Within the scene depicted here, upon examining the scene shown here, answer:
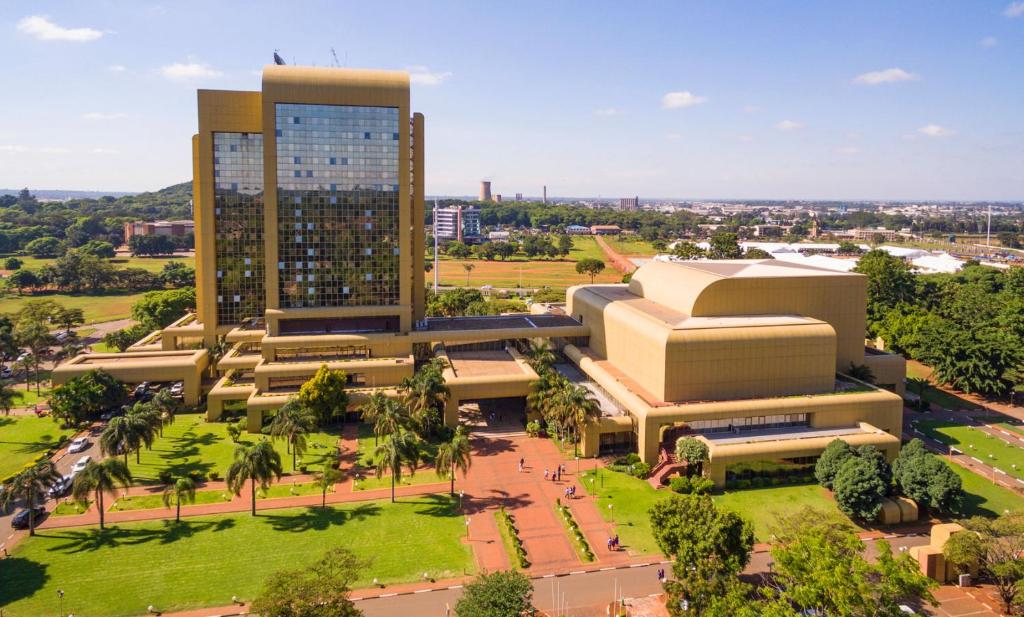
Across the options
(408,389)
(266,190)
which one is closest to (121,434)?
(408,389)

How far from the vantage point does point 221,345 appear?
87.4m

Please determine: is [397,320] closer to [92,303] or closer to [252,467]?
[252,467]

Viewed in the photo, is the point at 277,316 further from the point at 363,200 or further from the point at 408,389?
the point at 408,389

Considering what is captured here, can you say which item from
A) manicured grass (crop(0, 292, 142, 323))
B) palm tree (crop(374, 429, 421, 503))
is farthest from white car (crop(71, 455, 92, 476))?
manicured grass (crop(0, 292, 142, 323))

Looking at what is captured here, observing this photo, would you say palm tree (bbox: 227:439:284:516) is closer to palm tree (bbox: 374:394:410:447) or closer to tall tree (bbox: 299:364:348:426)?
palm tree (bbox: 374:394:410:447)

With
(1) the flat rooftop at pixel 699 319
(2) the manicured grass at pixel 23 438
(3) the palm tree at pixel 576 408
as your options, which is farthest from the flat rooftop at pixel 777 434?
(2) the manicured grass at pixel 23 438

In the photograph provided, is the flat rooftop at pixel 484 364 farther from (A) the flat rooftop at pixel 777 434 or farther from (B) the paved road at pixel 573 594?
(B) the paved road at pixel 573 594

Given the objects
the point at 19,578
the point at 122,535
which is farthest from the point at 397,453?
the point at 19,578

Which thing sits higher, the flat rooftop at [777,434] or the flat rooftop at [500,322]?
the flat rooftop at [500,322]

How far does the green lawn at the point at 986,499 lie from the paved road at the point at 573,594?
23272mm

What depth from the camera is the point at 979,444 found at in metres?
69.7

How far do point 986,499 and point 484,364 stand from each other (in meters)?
55.0

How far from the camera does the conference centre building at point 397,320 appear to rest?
66625 mm

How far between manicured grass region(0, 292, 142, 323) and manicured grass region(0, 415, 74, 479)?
219 feet
